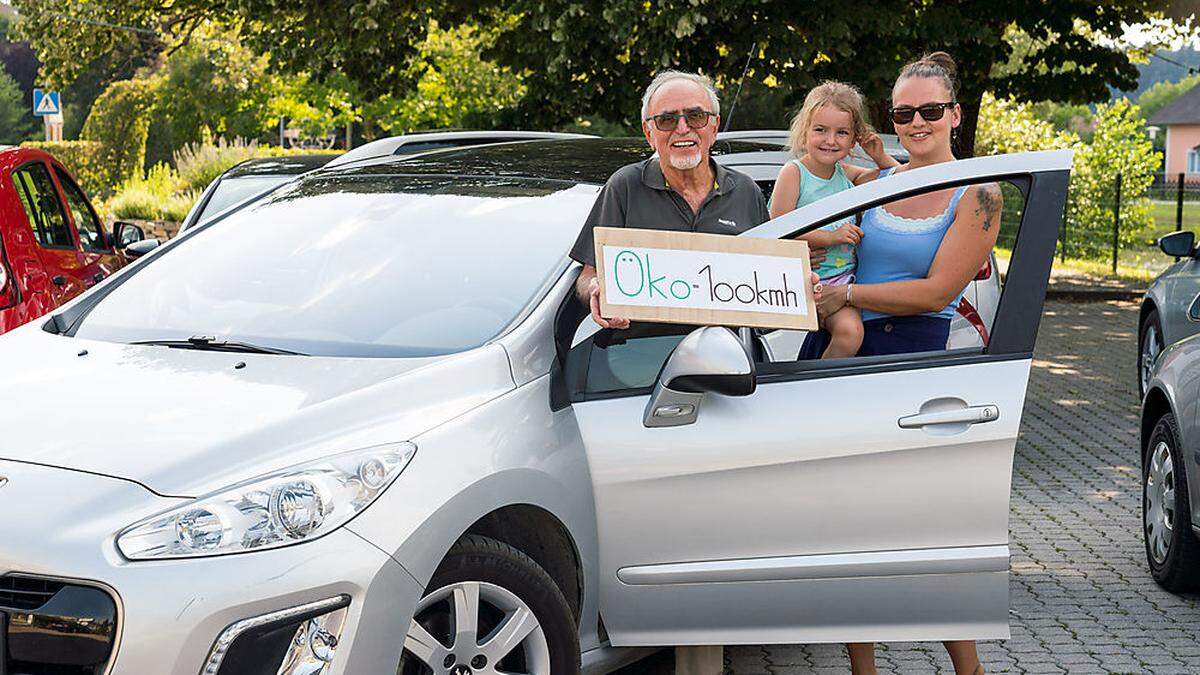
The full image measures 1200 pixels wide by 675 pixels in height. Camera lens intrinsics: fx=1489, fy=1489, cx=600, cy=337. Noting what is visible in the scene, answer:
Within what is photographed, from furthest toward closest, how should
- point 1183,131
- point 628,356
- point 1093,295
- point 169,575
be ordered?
point 1183,131 → point 1093,295 → point 628,356 → point 169,575

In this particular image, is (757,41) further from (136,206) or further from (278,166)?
(136,206)

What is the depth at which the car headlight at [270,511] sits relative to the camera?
3127 mm

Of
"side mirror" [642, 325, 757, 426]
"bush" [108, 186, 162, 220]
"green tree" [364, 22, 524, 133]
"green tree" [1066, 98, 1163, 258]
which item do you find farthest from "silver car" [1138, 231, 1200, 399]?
"green tree" [364, 22, 524, 133]

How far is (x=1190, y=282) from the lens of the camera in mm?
7672

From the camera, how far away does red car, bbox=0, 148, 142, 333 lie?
718cm

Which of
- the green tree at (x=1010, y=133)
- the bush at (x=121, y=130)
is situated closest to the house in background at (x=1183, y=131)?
the green tree at (x=1010, y=133)

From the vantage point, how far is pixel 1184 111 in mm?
88188

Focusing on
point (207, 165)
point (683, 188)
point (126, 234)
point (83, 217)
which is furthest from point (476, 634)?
point (207, 165)

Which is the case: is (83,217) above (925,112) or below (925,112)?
below

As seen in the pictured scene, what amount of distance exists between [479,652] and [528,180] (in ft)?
5.94

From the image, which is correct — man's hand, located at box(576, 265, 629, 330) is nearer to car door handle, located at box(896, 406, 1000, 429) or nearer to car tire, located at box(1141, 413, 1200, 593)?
car door handle, located at box(896, 406, 1000, 429)

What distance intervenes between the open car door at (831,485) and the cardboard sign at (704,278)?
7.6 inches

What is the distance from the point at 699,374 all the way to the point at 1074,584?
3.14 meters

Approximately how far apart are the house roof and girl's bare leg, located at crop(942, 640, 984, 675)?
8982cm
